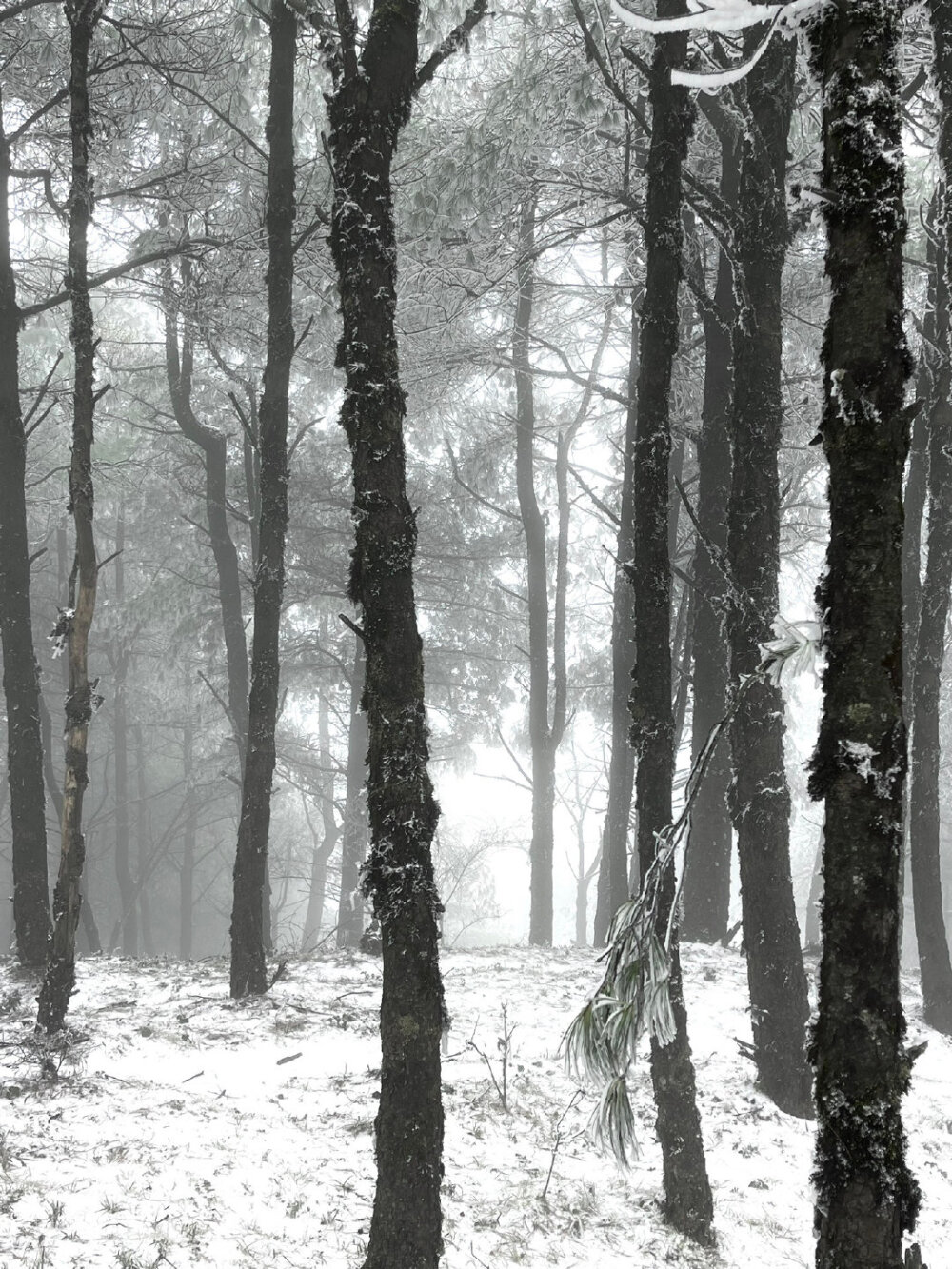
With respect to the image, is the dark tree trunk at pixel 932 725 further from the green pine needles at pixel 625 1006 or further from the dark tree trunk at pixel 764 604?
the green pine needles at pixel 625 1006

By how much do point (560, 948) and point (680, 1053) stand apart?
7.93 meters

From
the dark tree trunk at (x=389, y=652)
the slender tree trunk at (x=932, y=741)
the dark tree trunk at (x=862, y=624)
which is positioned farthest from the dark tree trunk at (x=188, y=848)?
the dark tree trunk at (x=862, y=624)

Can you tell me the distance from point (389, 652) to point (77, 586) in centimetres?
363

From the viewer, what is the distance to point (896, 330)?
89.4 inches

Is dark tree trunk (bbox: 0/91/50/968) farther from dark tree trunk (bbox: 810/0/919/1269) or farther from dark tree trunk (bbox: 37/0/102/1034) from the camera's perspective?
dark tree trunk (bbox: 810/0/919/1269)

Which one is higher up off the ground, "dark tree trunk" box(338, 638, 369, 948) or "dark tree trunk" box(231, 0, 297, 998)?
"dark tree trunk" box(231, 0, 297, 998)

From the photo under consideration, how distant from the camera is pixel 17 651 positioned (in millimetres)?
9367

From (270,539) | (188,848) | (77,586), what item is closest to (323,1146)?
(77,586)

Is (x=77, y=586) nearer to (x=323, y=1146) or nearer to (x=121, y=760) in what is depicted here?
(x=323, y=1146)

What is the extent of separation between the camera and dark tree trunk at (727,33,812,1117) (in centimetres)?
652

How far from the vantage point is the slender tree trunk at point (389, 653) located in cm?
385

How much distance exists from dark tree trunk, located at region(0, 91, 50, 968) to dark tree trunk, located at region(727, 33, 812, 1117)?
6449 mm

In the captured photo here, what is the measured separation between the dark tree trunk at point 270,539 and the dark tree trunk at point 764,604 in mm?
3953

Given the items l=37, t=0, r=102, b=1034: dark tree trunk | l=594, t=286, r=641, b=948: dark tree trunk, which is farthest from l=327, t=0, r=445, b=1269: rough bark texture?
l=594, t=286, r=641, b=948: dark tree trunk
